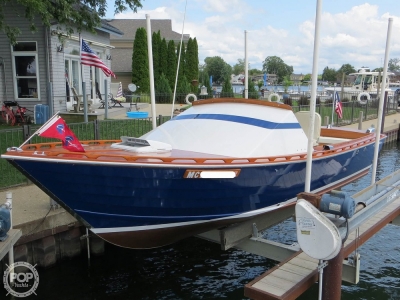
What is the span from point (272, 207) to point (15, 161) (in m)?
3.83

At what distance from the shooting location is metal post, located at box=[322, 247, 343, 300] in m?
4.78

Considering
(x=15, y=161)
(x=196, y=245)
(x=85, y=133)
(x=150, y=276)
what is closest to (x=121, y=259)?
(x=150, y=276)

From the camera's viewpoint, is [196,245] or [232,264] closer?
[232,264]

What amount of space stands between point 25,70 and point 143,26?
2971 centimetres

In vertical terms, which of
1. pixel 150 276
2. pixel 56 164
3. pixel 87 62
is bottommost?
pixel 150 276

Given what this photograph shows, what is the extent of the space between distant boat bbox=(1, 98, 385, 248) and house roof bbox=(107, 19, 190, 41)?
1335 inches

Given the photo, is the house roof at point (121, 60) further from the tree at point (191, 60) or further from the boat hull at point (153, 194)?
the boat hull at point (153, 194)

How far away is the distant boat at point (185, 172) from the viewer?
5289mm

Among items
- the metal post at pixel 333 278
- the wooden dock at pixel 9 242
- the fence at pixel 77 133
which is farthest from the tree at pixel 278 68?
the metal post at pixel 333 278

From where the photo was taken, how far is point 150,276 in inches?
276

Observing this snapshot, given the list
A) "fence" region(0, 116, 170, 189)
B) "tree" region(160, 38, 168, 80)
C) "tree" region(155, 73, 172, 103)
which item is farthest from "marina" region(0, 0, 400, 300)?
"tree" region(160, 38, 168, 80)

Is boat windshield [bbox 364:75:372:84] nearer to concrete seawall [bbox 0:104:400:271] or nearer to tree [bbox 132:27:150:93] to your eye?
tree [bbox 132:27:150:93]

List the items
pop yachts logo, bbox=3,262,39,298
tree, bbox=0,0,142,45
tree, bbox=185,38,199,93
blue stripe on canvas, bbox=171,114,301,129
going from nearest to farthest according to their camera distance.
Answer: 1. pop yachts logo, bbox=3,262,39,298
2. blue stripe on canvas, bbox=171,114,301,129
3. tree, bbox=0,0,142,45
4. tree, bbox=185,38,199,93

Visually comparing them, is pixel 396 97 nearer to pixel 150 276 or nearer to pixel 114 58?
pixel 114 58
